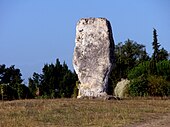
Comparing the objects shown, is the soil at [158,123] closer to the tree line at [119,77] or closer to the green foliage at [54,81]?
the tree line at [119,77]

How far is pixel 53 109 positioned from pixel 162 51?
1025 inches

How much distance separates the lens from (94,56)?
23000 millimetres

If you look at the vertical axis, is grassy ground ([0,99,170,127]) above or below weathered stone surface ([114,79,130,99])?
below

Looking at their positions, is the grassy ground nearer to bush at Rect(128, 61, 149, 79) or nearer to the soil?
the soil

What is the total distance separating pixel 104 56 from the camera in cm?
2284

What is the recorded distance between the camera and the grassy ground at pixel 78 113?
14047 mm

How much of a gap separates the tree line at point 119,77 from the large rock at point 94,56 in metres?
4.17

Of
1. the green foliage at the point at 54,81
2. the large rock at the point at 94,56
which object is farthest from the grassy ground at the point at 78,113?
the green foliage at the point at 54,81

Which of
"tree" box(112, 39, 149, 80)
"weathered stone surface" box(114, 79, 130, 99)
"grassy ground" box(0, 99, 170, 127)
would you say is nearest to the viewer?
"grassy ground" box(0, 99, 170, 127)

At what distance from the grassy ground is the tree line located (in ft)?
22.4

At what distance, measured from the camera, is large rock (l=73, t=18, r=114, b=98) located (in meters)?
22.8

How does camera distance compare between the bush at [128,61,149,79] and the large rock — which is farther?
the bush at [128,61,149,79]

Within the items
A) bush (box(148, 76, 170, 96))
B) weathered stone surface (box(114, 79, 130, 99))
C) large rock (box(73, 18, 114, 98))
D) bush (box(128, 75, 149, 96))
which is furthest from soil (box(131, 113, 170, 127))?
weathered stone surface (box(114, 79, 130, 99))

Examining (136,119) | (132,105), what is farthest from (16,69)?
(136,119)
